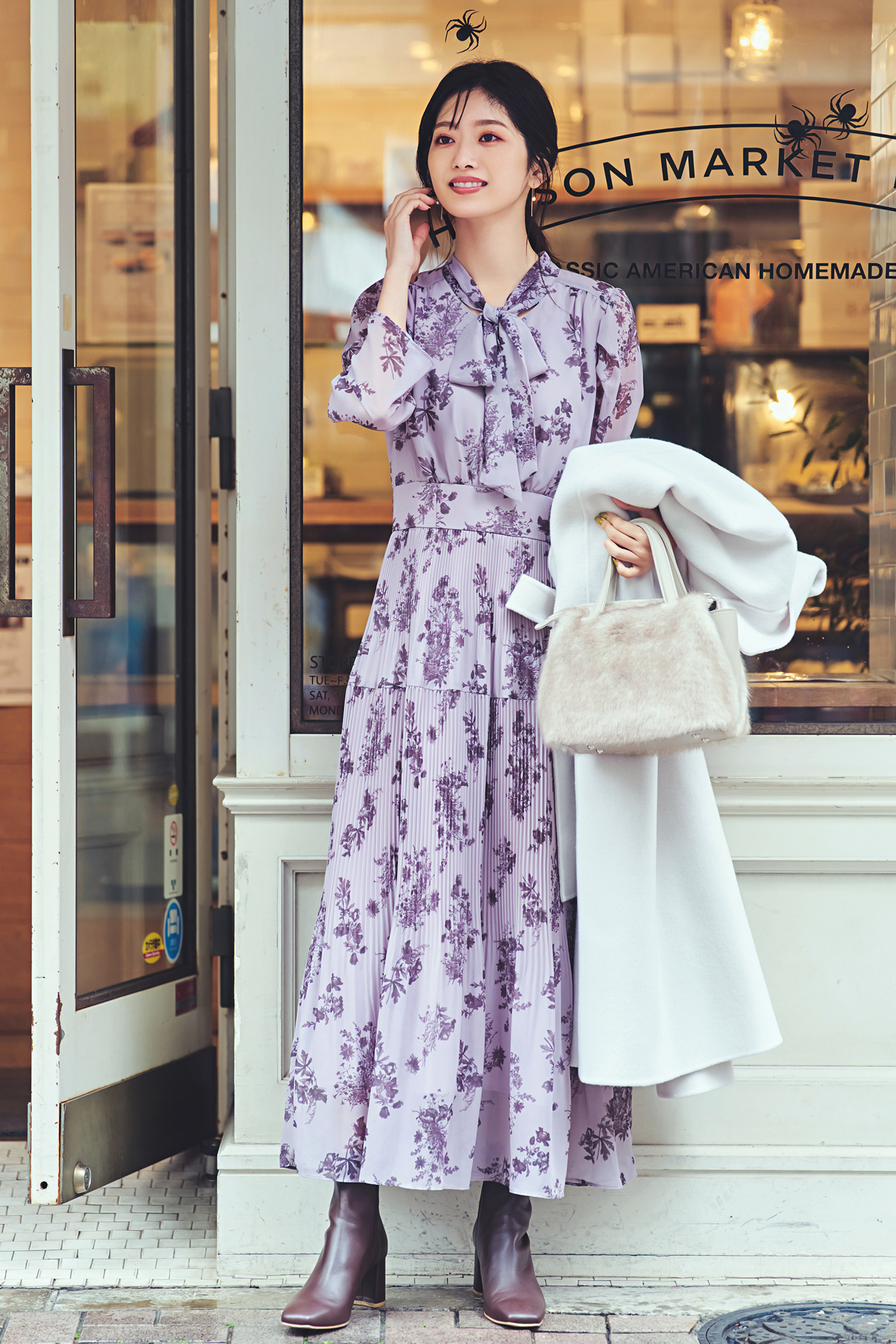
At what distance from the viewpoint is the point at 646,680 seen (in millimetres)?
1718

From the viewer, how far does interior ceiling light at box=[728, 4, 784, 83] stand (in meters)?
2.34

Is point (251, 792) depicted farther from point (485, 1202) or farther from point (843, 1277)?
point (843, 1277)

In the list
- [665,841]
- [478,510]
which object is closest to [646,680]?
[665,841]

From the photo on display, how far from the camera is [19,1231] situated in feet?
7.72

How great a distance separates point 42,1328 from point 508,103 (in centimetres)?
207

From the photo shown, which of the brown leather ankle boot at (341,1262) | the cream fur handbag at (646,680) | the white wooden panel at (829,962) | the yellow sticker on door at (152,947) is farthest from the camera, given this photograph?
the yellow sticker on door at (152,947)

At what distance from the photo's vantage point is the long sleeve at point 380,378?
190cm

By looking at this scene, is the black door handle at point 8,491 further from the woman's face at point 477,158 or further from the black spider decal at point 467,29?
the black spider decal at point 467,29

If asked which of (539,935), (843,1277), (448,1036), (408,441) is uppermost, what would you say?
(408,441)

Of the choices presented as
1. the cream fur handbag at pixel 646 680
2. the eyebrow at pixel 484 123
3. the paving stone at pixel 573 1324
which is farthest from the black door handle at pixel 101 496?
the paving stone at pixel 573 1324

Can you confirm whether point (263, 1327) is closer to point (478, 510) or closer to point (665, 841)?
point (665, 841)

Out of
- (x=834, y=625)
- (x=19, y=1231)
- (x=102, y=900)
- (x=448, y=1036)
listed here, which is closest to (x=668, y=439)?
(x=834, y=625)

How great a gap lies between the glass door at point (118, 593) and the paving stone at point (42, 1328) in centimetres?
19

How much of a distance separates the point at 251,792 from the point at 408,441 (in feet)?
2.27
